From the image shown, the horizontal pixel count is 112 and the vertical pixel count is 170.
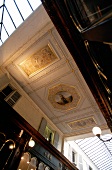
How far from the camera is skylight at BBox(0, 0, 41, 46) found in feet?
16.7

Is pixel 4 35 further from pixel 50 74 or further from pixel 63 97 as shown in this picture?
pixel 63 97

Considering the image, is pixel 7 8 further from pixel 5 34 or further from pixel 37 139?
pixel 37 139

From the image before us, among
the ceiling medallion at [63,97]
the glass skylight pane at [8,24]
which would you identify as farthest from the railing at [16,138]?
the glass skylight pane at [8,24]

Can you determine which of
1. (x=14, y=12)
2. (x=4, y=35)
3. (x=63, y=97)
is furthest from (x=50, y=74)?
(x=14, y=12)

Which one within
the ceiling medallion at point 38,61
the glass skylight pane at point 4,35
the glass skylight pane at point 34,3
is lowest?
the ceiling medallion at point 38,61

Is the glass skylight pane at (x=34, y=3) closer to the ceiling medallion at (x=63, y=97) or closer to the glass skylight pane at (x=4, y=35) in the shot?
the glass skylight pane at (x=4, y=35)

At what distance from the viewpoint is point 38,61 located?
5.68 m

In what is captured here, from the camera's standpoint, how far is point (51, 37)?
4906 millimetres

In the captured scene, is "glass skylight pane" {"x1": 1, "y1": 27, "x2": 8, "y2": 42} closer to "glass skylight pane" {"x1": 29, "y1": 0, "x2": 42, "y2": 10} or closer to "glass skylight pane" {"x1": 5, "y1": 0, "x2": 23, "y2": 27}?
"glass skylight pane" {"x1": 5, "y1": 0, "x2": 23, "y2": 27}

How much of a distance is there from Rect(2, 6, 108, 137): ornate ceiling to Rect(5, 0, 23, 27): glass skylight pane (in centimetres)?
56

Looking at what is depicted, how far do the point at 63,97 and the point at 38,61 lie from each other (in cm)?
217

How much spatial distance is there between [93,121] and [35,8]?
5988 millimetres

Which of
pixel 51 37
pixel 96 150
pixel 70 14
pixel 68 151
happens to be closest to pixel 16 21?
pixel 51 37

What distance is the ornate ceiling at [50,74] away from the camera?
4.99 m
